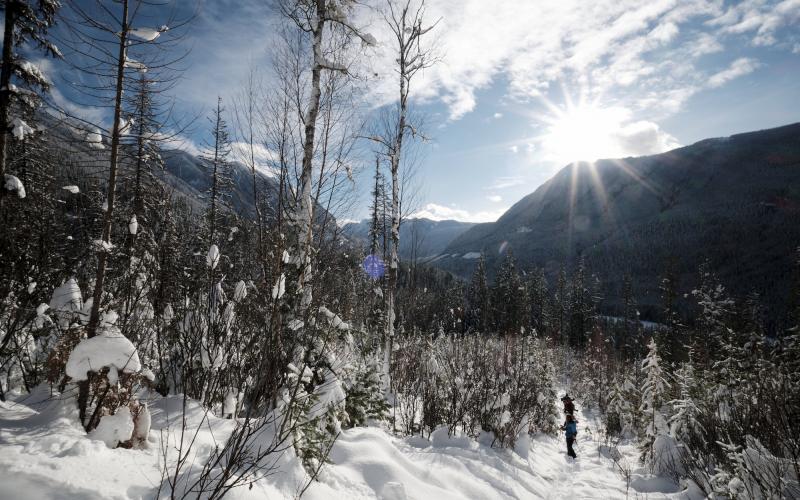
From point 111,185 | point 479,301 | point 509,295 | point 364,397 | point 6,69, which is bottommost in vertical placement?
point 479,301

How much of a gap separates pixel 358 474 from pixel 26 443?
279cm

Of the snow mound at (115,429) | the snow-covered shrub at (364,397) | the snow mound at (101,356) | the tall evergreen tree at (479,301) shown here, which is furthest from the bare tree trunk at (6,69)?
the tall evergreen tree at (479,301)

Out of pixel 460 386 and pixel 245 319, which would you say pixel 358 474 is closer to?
pixel 245 319

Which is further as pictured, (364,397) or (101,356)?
(364,397)

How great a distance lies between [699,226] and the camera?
136m

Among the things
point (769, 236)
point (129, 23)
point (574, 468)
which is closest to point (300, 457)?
point (129, 23)

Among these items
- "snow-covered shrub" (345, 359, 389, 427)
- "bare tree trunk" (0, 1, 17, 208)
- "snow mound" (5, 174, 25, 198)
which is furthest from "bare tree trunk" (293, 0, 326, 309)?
"bare tree trunk" (0, 1, 17, 208)

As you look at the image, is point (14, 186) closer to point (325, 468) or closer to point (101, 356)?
point (101, 356)

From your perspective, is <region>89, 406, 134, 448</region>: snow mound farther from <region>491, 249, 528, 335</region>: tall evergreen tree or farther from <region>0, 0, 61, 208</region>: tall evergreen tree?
<region>491, 249, 528, 335</region>: tall evergreen tree

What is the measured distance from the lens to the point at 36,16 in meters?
7.02

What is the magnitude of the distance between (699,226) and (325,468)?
174 meters

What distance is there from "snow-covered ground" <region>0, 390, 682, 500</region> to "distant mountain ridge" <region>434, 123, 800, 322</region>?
9379cm

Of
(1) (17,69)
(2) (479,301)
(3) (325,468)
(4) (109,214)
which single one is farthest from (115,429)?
(2) (479,301)

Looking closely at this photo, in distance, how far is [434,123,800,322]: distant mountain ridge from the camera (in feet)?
366
